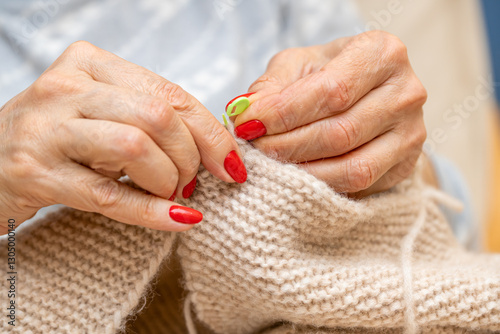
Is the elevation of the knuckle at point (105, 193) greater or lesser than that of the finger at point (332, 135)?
greater

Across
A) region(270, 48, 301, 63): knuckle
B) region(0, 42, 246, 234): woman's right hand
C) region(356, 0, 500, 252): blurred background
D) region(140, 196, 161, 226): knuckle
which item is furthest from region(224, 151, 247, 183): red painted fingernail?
region(356, 0, 500, 252): blurred background

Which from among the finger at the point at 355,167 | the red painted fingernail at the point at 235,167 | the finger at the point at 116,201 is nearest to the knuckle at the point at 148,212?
the finger at the point at 116,201

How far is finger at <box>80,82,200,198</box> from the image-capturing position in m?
0.47

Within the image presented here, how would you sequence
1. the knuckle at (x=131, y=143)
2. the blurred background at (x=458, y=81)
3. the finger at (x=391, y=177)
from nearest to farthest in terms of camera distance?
1. the knuckle at (x=131, y=143)
2. the finger at (x=391, y=177)
3. the blurred background at (x=458, y=81)

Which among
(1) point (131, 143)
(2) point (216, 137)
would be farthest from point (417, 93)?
(1) point (131, 143)

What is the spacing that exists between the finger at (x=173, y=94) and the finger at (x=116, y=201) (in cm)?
8

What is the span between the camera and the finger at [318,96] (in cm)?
56

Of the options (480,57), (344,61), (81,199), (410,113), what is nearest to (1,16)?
(81,199)

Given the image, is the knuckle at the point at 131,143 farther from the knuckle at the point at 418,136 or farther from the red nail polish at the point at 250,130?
the knuckle at the point at 418,136

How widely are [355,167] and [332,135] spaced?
0.06 m

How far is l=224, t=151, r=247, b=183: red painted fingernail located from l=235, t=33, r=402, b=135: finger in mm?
55

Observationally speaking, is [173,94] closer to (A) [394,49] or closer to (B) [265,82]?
(B) [265,82]

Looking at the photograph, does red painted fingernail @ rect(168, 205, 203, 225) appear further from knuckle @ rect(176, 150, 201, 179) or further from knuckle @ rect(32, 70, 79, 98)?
knuckle @ rect(32, 70, 79, 98)

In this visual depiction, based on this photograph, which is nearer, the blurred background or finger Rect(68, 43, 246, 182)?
finger Rect(68, 43, 246, 182)
